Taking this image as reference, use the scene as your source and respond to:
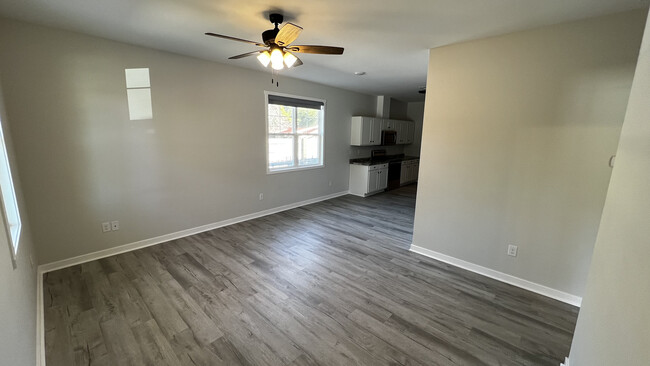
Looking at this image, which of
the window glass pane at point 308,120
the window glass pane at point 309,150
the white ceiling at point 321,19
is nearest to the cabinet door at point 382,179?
the window glass pane at point 309,150

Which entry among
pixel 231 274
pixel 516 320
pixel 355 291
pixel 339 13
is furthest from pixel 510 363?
pixel 339 13

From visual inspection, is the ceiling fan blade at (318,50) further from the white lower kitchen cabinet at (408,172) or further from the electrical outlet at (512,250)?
the white lower kitchen cabinet at (408,172)

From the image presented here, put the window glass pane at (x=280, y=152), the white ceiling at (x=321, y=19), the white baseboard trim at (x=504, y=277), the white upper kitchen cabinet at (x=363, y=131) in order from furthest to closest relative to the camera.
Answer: the white upper kitchen cabinet at (x=363, y=131) < the window glass pane at (x=280, y=152) < the white baseboard trim at (x=504, y=277) < the white ceiling at (x=321, y=19)

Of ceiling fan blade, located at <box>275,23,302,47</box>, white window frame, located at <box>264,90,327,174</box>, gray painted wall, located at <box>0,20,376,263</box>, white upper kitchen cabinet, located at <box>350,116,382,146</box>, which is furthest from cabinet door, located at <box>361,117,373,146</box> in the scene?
ceiling fan blade, located at <box>275,23,302,47</box>

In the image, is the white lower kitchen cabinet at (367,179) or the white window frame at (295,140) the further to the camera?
the white lower kitchen cabinet at (367,179)

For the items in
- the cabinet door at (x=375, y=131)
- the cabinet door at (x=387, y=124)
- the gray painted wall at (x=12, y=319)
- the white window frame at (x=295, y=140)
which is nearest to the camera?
the gray painted wall at (x=12, y=319)

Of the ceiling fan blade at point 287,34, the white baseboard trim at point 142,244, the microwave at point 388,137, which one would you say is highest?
the ceiling fan blade at point 287,34

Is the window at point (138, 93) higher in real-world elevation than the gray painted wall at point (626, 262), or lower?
higher

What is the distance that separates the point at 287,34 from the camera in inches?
76.7

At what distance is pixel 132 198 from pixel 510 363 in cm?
413

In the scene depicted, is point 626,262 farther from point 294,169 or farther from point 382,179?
point 382,179

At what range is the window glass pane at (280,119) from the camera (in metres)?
4.63

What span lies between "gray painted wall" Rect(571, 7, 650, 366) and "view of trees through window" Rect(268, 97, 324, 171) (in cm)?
426

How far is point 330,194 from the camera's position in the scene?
20.1ft
